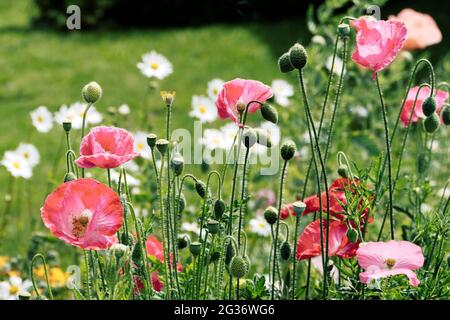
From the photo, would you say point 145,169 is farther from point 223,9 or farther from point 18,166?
point 223,9

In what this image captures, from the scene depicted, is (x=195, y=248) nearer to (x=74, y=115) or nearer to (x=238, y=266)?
(x=238, y=266)

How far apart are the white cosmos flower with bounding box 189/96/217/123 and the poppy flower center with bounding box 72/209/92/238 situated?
86cm

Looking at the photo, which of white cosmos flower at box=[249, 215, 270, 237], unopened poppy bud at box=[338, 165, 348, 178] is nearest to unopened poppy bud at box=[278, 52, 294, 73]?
unopened poppy bud at box=[338, 165, 348, 178]

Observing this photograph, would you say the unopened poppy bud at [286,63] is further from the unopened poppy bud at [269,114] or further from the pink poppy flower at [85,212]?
the pink poppy flower at [85,212]

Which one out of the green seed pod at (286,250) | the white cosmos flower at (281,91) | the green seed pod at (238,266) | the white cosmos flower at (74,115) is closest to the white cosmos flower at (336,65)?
the white cosmos flower at (281,91)

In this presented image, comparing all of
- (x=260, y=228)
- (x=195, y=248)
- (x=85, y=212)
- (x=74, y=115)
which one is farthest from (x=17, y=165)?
(x=85, y=212)

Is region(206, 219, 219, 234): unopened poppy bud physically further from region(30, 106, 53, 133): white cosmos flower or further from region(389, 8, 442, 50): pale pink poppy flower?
region(30, 106, 53, 133): white cosmos flower

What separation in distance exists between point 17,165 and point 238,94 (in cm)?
114

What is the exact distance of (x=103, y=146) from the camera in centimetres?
141

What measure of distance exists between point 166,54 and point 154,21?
4.51 ft

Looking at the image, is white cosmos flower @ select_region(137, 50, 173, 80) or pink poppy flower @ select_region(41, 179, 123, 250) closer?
pink poppy flower @ select_region(41, 179, 123, 250)

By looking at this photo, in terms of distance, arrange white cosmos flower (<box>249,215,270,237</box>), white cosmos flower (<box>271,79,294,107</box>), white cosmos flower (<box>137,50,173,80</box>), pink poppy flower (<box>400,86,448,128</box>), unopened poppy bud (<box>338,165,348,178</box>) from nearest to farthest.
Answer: unopened poppy bud (<box>338,165,348,178</box>)
pink poppy flower (<box>400,86,448,128</box>)
white cosmos flower (<box>249,215,270,237</box>)
white cosmos flower (<box>137,50,173,80</box>)
white cosmos flower (<box>271,79,294,107</box>)

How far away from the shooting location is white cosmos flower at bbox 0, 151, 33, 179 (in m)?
2.39
